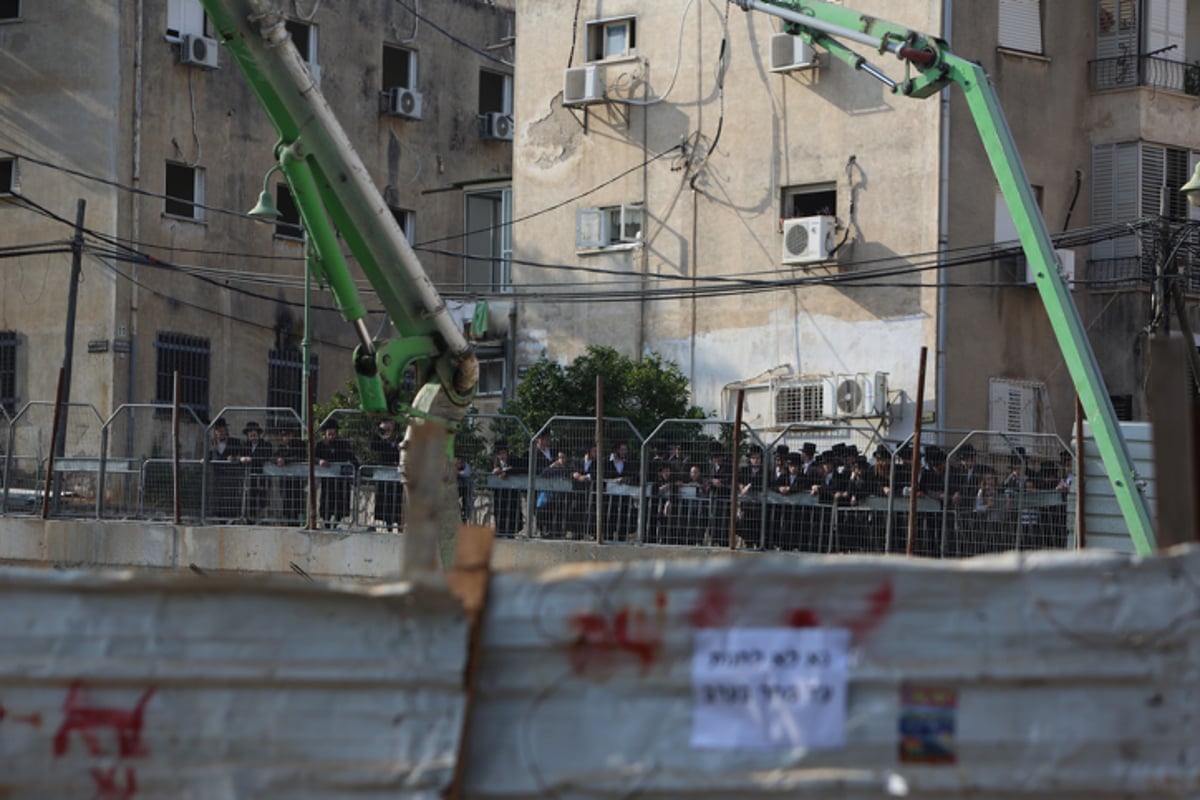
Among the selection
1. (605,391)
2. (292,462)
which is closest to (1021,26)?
(605,391)

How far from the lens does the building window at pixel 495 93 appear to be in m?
39.5

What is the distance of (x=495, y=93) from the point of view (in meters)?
39.8

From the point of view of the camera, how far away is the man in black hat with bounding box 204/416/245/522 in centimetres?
2111

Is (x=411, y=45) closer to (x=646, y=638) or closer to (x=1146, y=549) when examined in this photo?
(x=1146, y=549)

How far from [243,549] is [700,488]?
5.58m

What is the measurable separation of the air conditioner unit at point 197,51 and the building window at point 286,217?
3.08m

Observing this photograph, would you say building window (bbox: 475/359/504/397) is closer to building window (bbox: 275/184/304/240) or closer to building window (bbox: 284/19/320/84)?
building window (bbox: 275/184/304/240)

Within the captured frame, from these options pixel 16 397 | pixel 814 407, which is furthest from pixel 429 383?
pixel 16 397

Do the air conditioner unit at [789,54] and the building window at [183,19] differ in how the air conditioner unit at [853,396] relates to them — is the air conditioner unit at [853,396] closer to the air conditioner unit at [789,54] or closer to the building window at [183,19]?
the air conditioner unit at [789,54]

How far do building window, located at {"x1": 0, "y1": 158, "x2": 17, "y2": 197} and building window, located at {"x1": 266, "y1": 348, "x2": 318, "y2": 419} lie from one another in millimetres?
5710

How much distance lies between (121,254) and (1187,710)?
29.4 m

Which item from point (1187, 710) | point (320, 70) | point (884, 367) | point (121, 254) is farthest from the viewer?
point (320, 70)

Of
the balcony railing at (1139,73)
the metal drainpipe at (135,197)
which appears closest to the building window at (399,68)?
the metal drainpipe at (135,197)

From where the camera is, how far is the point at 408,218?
37.5 m
